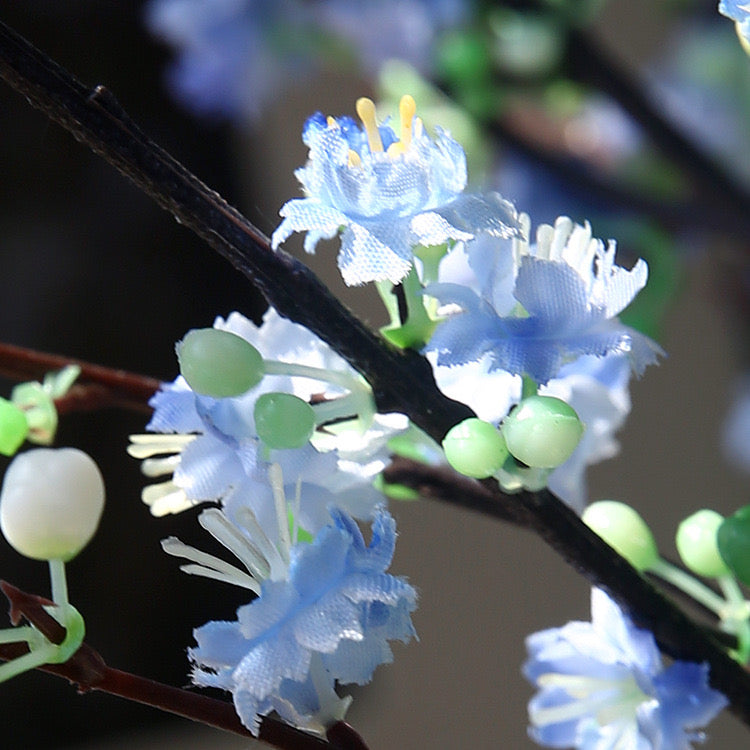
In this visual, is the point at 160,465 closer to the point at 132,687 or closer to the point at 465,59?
the point at 132,687

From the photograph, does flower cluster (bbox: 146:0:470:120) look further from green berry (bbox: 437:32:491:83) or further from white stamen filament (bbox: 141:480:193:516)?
white stamen filament (bbox: 141:480:193:516)

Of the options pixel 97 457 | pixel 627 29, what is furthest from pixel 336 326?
pixel 627 29

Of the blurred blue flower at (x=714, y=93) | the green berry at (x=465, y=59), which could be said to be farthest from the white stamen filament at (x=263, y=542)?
the blurred blue flower at (x=714, y=93)

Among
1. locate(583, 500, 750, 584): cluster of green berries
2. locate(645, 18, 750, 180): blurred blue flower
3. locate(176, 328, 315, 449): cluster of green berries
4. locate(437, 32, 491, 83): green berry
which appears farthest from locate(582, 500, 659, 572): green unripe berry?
locate(645, 18, 750, 180): blurred blue flower

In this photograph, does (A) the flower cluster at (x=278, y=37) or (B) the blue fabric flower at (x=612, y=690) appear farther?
(A) the flower cluster at (x=278, y=37)

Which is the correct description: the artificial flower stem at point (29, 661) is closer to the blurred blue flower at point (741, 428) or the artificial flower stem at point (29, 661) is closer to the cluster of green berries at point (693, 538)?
the cluster of green berries at point (693, 538)

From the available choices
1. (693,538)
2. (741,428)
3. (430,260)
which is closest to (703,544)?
(693,538)

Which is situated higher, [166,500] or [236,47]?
[236,47]
